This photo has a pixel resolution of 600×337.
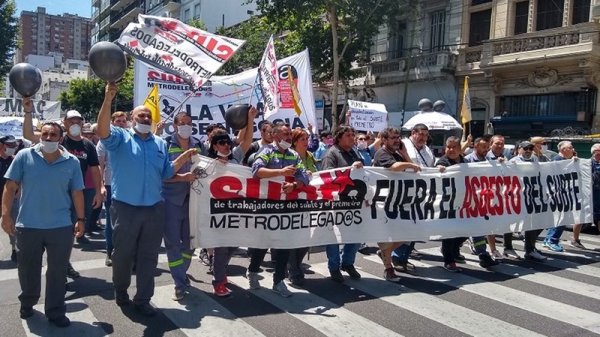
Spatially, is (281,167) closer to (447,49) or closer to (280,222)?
(280,222)

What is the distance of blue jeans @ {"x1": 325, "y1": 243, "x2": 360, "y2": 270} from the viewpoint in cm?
656

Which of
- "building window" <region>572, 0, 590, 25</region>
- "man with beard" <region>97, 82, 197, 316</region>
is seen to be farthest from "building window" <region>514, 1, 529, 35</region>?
"man with beard" <region>97, 82, 197, 316</region>

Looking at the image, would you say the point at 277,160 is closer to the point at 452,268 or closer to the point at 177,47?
the point at 452,268

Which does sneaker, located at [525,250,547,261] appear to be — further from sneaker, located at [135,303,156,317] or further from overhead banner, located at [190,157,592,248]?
sneaker, located at [135,303,156,317]

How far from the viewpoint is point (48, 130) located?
15.2 ft

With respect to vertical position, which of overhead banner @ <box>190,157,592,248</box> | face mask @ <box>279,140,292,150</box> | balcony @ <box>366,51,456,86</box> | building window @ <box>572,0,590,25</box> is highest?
building window @ <box>572,0,590,25</box>

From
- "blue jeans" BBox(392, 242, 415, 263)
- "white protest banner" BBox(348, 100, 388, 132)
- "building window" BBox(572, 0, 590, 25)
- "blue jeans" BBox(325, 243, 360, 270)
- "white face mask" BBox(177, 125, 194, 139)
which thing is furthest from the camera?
"building window" BBox(572, 0, 590, 25)

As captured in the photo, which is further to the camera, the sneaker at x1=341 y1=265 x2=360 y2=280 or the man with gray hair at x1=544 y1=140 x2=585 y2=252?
the man with gray hair at x1=544 y1=140 x2=585 y2=252

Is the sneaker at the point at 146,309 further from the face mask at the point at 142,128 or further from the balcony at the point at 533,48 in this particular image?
the balcony at the point at 533,48

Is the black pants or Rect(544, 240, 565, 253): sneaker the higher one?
the black pants

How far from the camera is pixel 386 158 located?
6.71 m

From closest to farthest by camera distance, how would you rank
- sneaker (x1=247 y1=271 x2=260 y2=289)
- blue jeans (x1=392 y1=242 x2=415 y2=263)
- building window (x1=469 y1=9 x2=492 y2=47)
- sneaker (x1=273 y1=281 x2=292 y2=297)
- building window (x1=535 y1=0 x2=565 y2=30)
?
sneaker (x1=273 y1=281 x2=292 y2=297) → sneaker (x1=247 y1=271 x2=260 y2=289) → blue jeans (x1=392 y1=242 x2=415 y2=263) → building window (x1=535 y1=0 x2=565 y2=30) → building window (x1=469 y1=9 x2=492 y2=47)

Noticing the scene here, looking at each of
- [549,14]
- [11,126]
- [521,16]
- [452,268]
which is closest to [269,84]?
[452,268]

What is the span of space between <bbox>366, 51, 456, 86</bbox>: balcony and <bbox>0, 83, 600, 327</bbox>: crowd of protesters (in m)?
17.4
